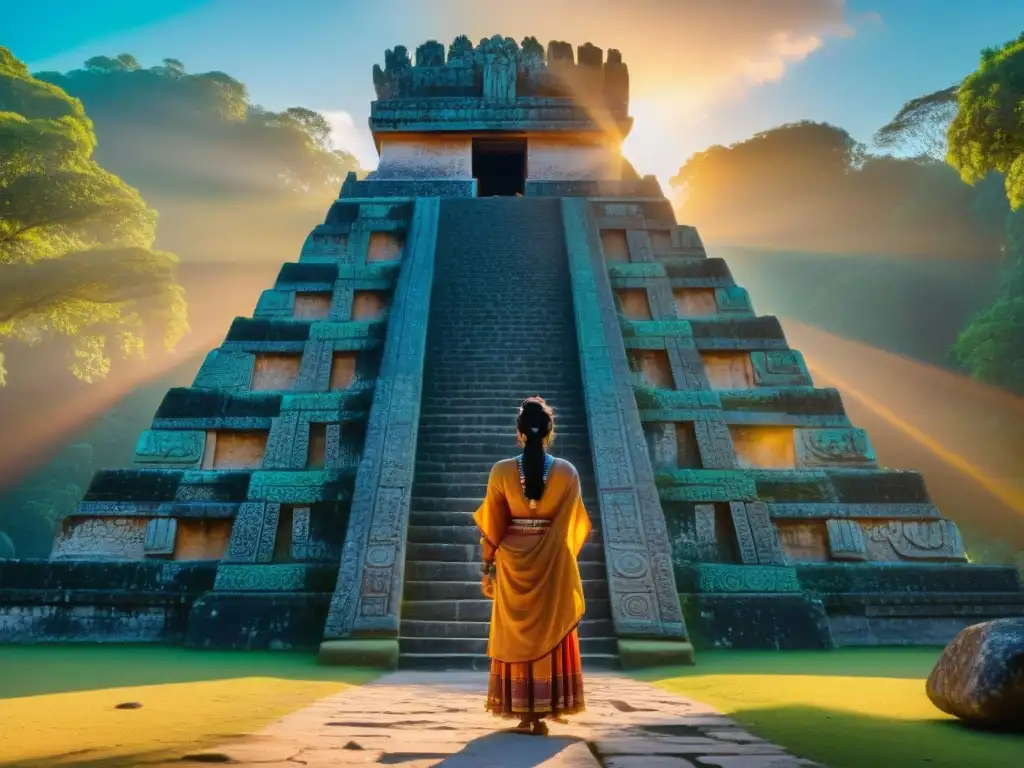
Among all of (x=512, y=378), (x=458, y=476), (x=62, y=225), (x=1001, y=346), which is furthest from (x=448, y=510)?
(x=1001, y=346)

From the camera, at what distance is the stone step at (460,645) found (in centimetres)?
557

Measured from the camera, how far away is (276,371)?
352 inches

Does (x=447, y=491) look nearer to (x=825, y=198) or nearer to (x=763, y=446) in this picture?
(x=763, y=446)

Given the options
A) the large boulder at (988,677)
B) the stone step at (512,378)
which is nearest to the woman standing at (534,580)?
the large boulder at (988,677)

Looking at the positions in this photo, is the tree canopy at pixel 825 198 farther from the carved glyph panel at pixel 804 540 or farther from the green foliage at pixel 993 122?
the carved glyph panel at pixel 804 540

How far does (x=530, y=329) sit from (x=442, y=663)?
4996mm

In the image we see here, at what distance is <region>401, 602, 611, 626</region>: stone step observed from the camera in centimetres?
585

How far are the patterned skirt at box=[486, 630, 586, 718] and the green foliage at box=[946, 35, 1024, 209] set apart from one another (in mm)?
10304

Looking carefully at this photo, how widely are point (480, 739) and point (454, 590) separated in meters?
3.05

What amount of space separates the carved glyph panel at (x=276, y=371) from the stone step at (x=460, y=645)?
163 inches

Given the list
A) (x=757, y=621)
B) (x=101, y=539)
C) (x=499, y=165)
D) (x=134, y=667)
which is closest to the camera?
(x=134, y=667)

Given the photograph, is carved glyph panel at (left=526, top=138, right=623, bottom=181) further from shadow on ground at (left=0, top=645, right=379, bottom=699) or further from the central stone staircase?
shadow on ground at (left=0, top=645, right=379, bottom=699)

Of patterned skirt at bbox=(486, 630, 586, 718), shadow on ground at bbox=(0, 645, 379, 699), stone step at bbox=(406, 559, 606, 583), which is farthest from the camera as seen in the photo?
stone step at bbox=(406, 559, 606, 583)

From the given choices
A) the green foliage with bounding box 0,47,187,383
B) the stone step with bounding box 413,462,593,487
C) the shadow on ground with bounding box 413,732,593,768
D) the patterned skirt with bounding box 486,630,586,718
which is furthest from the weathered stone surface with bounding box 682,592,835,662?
the green foliage with bounding box 0,47,187,383
